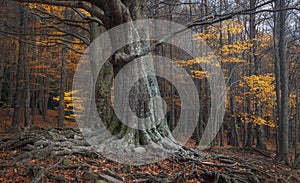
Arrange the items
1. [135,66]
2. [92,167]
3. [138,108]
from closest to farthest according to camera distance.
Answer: [92,167]
[138,108]
[135,66]

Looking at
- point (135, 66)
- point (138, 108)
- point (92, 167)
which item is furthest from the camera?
point (135, 66)

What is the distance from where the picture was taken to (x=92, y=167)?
14.7 feet

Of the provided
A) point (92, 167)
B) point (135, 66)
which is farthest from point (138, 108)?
point (92, 167)

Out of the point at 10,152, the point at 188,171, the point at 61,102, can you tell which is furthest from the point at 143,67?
the point at 61,102

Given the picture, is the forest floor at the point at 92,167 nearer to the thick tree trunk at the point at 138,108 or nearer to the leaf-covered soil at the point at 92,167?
the leaf-covered soil at the point at 92,167

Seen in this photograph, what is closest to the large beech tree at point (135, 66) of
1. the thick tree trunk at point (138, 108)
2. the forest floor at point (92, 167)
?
the thick tree trunk at point (138, 108)

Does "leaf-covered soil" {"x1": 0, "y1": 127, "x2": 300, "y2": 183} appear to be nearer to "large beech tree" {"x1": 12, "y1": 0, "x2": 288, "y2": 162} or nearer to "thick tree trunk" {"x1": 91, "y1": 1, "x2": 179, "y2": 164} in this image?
"thick tree trunk" {"x1": 91, "y1": 1, "x2": 179, "y2": 164}

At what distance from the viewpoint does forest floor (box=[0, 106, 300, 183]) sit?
157 inches

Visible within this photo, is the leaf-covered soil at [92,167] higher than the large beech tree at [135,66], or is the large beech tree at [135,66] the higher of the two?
the large beech tree at [135,66]

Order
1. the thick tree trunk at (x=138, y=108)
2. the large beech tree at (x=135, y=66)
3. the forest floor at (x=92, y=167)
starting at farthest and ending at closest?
the thick tree trunk at (x=138, y=108), the large beech tree at (x=135, y=66), the forest floor at (x=92, y=167)

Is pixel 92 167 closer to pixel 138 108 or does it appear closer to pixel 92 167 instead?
pixel 92 167

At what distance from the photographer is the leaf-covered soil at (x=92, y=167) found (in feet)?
13.1

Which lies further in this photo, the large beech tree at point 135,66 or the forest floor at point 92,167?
the large beech tree at point 135,66

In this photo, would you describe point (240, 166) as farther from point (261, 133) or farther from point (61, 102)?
point (61, 102)
